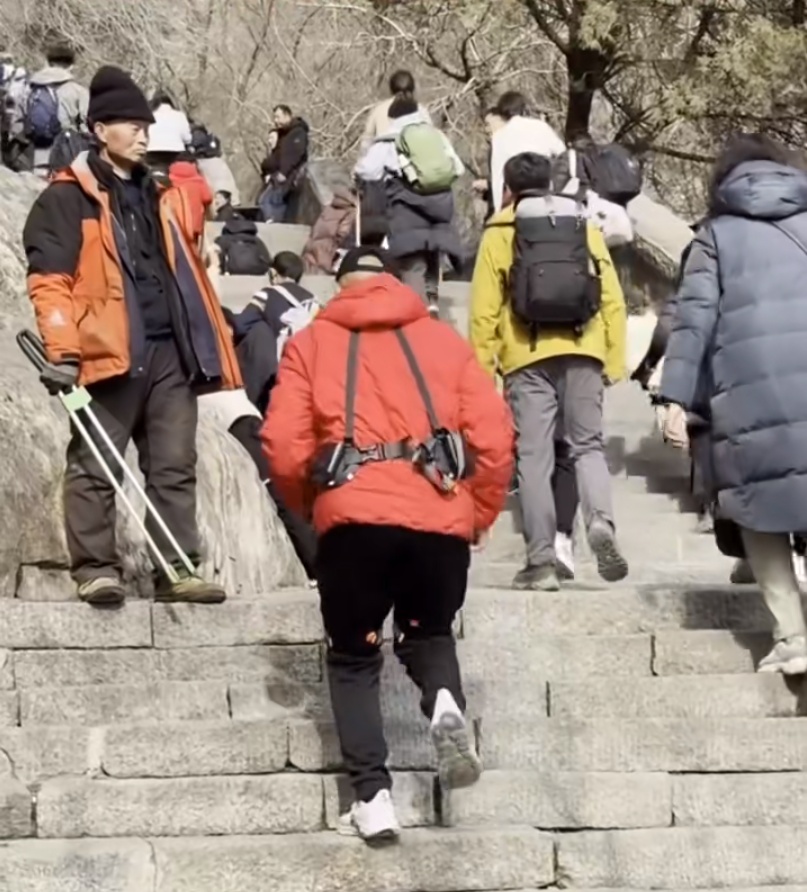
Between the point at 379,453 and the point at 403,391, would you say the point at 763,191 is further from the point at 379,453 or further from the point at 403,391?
the point at 379,453

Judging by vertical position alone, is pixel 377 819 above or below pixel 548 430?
below

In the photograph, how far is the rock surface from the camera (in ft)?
24.6

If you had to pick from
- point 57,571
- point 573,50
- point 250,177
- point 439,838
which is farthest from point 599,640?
point 250,177

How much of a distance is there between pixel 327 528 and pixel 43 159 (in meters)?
10.1

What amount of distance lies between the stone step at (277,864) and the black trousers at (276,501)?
2.38 m

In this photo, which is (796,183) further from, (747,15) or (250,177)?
(250,177)

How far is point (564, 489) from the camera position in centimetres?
832

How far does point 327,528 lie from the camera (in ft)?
18.7

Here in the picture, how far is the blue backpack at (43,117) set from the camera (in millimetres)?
15320

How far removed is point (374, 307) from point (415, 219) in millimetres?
6466

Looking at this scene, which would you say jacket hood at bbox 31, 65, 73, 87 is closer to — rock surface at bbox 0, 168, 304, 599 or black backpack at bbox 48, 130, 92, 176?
black backpack at bbox 48, 130, 92, 176

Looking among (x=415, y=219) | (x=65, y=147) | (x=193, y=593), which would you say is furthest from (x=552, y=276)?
(x=65, y=147)

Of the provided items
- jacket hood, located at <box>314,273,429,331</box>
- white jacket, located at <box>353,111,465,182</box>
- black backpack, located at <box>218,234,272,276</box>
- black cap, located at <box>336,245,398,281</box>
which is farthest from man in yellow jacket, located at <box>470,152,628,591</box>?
black backpack, located at <box>218,234,272,276</box>

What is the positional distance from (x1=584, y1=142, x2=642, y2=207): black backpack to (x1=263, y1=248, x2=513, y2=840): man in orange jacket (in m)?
6.41
